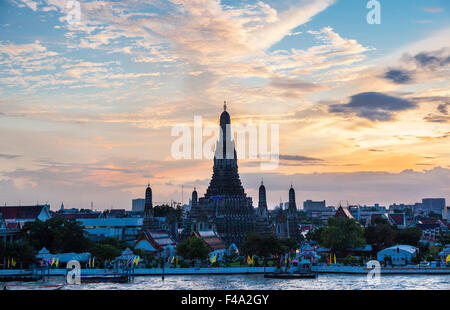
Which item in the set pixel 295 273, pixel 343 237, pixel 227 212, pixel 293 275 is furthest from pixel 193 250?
pixel 227 212

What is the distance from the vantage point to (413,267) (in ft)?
238

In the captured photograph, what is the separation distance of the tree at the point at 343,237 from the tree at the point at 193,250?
2003 cm

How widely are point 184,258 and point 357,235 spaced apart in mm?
27471

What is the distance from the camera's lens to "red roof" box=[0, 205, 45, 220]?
10744 cm

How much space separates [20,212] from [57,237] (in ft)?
93.2

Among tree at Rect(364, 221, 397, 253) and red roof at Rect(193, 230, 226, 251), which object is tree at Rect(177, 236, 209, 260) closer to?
red roof at Rect(193, 230, 226, 251)

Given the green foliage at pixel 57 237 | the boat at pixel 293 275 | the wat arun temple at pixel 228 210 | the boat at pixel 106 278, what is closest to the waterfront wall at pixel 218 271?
the boat at pixel 106 278

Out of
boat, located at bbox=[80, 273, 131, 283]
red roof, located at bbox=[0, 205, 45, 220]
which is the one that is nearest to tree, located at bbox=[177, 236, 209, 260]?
boat, located at bbox=[80, 273, 131, 283]

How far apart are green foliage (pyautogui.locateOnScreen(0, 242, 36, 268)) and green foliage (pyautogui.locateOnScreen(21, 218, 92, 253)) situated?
7.95 meters
